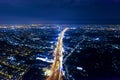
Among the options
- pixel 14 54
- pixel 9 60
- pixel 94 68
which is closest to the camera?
pixel 94 68

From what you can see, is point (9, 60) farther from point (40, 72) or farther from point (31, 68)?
point (40, 72)

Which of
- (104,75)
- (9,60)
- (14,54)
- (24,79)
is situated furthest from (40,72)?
(14,54)

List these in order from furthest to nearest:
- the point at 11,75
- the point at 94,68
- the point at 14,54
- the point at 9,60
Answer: the point at 14,54, the point at 9,60, the point at 94,68, the point at 11,75

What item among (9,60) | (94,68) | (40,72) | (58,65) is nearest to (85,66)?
(94,68)

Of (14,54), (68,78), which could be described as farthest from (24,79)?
(14,54)

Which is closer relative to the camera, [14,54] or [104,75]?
[104,75]

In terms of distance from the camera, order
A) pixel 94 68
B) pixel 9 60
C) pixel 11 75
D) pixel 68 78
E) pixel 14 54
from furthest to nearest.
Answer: pixel 14 54 < pixel 9 60 < pixel 94 68 < pixel 11 75 < pixel 68 78

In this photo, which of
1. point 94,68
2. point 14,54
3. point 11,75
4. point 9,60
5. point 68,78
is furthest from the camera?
point 14,54

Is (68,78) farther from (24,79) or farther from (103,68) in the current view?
(103,68)

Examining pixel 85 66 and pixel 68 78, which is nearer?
pixel 68 78

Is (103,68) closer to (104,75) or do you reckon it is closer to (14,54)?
(104,75)
